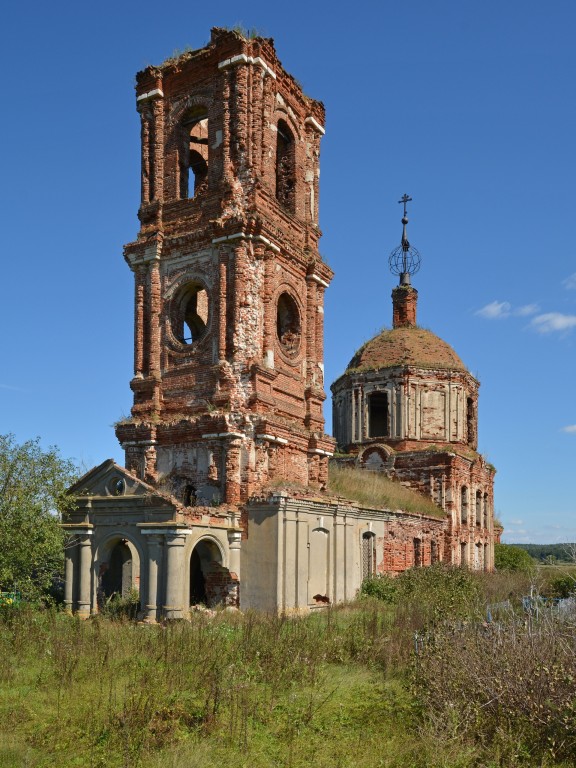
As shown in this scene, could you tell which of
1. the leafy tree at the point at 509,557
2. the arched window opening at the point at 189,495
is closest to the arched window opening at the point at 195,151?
the arched window opening at the point at 189,495

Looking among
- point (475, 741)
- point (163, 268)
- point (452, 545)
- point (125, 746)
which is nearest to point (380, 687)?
point (475, 741)

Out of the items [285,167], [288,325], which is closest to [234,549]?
[288,325]

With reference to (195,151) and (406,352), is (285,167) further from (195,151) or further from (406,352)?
(406,352)

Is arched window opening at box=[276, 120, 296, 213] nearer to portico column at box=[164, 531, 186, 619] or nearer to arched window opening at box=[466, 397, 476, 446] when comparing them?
portico column at box=[164, 531, 186, 619]

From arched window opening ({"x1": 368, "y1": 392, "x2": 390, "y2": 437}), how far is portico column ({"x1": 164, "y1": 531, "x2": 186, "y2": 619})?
18.0 m

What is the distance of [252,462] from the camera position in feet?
54.1

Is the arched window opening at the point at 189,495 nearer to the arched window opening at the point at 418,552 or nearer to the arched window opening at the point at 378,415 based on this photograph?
the arched window opening at the point at 418,552

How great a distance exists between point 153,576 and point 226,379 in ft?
15.3

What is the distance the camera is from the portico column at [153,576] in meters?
14.1

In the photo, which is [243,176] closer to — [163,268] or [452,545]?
[163,268]

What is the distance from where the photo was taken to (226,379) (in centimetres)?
1698

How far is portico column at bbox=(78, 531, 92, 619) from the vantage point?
1572 cm

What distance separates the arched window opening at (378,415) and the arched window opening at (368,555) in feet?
35.0

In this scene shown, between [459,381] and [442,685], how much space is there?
23.5 metres
